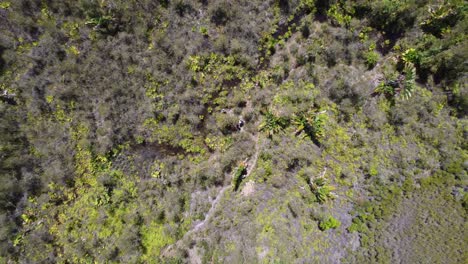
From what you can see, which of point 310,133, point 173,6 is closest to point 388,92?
point 310,133

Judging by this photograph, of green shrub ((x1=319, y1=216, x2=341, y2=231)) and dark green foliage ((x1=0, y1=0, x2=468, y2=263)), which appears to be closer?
dark green foliage ((x1=0, y1=0, x2=468, y2=263))

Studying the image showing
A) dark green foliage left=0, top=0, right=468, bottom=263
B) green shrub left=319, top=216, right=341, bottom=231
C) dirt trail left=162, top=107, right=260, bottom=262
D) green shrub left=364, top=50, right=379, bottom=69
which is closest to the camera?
dark green foliage left=0, top=0, right=468, bottom=263

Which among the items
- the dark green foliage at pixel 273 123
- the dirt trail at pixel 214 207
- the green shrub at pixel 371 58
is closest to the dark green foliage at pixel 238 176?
the dirt trail at pixel 214 207

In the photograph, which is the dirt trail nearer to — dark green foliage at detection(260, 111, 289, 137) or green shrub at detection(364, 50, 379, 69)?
dark green foliage at detection(260, 111, 289, 137)

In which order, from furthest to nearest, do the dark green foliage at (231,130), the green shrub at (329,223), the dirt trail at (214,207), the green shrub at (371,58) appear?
1. the dirt trail at (214,207)
2. the green shrub at (371,58)
3. the green shrub at (329,223)
4. the dark green foliage at (231,130)

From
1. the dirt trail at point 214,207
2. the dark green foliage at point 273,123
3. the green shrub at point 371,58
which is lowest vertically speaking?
the dirt trail at point 214,207

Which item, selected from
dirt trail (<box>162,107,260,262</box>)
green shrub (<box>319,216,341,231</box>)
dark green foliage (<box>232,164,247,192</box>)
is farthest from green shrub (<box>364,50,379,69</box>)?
dark green foliage (<box>232,164,247,192</box>)

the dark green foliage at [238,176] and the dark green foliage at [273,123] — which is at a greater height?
the dark green foliage at [273,123]

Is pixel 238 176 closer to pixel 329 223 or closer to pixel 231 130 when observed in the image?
pixel 231 130

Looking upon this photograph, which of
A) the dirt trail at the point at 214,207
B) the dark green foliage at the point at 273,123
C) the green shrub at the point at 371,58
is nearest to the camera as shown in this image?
the green shrub at the point at 371,58

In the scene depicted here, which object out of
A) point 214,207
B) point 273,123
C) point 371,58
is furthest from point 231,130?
point 371,58

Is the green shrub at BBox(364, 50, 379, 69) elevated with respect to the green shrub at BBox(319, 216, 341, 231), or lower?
elevated

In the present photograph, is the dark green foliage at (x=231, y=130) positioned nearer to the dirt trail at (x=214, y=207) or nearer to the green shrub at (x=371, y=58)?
the dirt trail at (x=214, y=207)
